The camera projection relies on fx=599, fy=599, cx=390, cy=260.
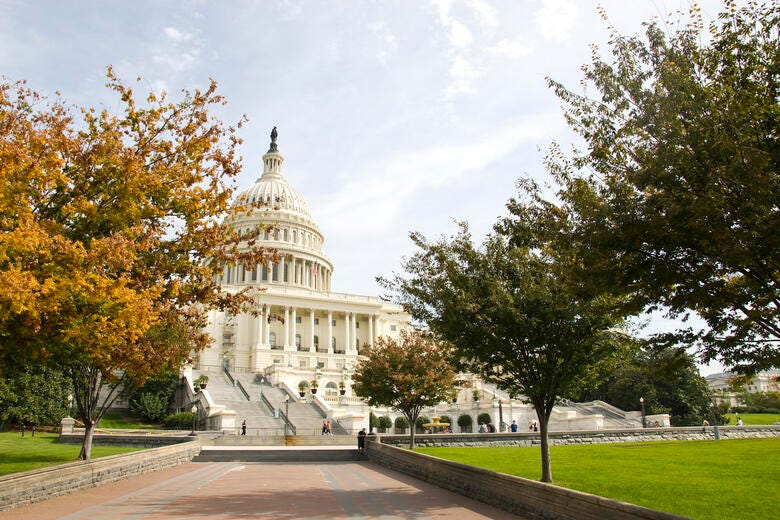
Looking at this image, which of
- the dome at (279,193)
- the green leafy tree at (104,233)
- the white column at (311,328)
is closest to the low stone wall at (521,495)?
the green leafy tree at (104,233)

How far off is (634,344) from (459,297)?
183 inches

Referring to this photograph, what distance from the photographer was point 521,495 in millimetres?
12516

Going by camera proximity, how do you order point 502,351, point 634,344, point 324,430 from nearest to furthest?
point 634,344 → point 502,351 → point 324,430

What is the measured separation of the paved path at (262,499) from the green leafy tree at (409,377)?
396 inches

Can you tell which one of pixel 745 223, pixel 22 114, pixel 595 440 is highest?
pixel 22 114

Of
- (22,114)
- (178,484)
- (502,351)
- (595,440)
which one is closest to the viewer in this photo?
(22,114)

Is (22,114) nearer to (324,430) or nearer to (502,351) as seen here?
(502,351)

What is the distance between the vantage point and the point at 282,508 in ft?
45.1

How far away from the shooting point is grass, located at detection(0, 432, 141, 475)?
2074cm

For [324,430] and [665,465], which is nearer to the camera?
[665,465]

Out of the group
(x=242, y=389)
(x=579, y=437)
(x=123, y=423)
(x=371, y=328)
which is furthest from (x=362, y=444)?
(x=371, y=328)

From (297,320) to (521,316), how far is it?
80.8 m

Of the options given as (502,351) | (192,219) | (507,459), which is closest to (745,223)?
(502,351)

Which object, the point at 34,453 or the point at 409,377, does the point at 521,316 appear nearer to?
the point at 409,377
